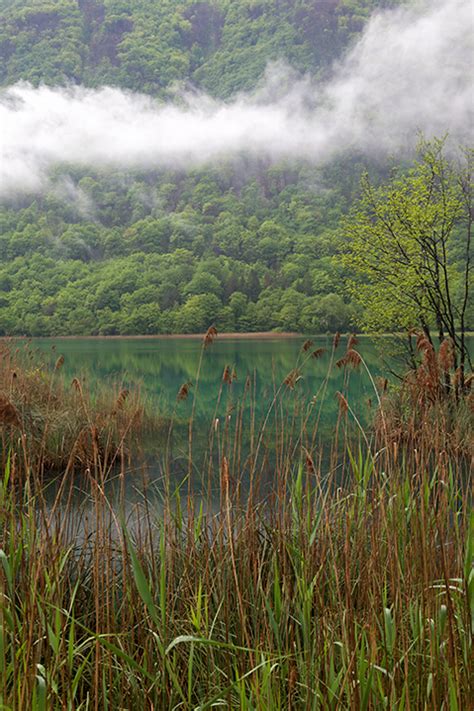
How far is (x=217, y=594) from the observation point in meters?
3.00

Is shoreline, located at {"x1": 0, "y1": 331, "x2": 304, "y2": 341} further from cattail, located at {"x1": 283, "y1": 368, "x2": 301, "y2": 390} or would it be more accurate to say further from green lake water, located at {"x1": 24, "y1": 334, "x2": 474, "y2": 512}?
cattail, located at {"x1": 283, "y1": 368, "x2": 301, "y2": 390}

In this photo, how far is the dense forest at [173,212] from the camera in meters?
63.1

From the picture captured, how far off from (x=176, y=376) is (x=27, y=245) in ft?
242

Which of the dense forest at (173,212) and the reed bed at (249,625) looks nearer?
the reed bed at (249,625)

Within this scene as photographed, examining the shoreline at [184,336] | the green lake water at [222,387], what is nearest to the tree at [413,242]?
the green lake water at [222,387]

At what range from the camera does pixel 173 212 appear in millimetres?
115250

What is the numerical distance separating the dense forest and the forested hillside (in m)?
0.33

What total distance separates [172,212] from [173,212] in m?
0.35

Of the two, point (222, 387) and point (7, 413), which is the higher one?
point (7, 413)

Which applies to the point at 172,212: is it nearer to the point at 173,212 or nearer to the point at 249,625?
the point at 173,212

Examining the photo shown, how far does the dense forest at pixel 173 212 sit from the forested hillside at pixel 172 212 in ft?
1.07

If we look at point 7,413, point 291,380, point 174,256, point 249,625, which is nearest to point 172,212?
point 174,256

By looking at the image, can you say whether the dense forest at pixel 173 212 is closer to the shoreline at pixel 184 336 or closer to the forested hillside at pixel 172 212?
the forested hillside at pixel 172 212

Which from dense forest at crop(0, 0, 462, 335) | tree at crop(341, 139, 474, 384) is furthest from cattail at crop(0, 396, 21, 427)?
dense forest at crop(0, 0, 462, 335)
